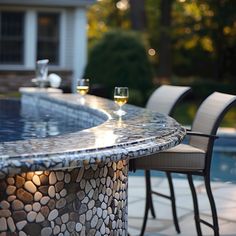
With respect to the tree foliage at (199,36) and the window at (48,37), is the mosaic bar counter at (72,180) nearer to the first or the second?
the window at (48,37)

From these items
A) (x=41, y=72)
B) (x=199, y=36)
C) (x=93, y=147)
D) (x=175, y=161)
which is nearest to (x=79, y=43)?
(x=199, y=36)

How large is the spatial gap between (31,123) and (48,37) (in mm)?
11121

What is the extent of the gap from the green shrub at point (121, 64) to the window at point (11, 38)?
2.11m

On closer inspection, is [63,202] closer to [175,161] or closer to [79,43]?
[175,161]

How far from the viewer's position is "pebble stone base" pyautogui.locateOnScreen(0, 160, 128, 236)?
2.29 metres

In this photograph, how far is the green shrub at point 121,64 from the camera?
14266 mm

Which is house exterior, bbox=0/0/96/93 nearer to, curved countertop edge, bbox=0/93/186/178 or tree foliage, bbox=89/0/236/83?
tree foliage, bbox=89/0/236/83

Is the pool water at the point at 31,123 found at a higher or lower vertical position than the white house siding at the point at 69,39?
lower

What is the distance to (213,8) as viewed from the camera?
727 inches

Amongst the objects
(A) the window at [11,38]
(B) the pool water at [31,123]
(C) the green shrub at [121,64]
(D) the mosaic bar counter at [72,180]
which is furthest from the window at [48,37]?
(D) the mosaic bar counter at [72,180]

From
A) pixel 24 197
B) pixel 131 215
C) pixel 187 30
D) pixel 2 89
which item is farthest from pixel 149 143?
pixel 187 30

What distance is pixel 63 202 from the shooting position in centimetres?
244

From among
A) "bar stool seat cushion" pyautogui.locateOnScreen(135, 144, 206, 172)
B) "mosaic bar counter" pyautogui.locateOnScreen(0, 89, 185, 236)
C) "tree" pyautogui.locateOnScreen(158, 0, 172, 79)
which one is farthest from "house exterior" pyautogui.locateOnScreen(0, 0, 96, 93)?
"mosaic bar counter" pyautogui.locateOnScreen(0, 89, 185, 236)

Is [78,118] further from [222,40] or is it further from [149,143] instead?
[222,40]
